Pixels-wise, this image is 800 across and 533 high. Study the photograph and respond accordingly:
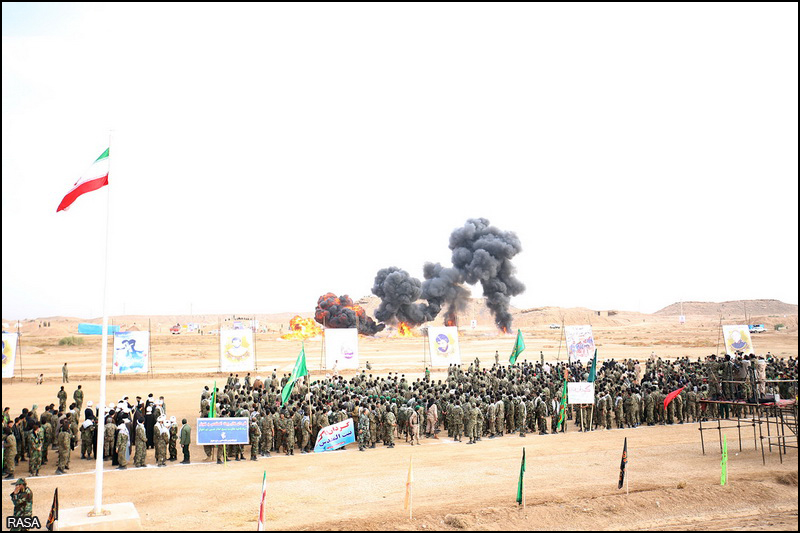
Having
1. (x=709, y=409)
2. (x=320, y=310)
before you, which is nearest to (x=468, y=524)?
(x=709, y=409)

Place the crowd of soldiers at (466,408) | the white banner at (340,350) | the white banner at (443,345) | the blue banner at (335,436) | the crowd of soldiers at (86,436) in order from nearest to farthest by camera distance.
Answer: the crowd of soldiers at (86,436)
the crowd of soldiers at (466,408)
the blue banner at (335,436)
the white banner at (340,350)
the white banner at (443,345)

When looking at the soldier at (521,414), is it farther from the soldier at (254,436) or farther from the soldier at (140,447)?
the soldier at (140,447)

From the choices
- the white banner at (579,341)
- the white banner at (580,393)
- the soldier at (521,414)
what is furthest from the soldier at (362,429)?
the white banner at (579,341)

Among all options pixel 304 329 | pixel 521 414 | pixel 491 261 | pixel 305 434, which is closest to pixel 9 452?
pixel 305 434

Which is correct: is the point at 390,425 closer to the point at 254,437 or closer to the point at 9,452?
the point at 254,437

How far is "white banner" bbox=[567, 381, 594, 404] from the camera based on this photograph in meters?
20.3

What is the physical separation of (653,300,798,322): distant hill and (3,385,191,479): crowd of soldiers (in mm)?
158123

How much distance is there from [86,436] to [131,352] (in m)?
8.19

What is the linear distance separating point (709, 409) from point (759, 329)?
62304 mm

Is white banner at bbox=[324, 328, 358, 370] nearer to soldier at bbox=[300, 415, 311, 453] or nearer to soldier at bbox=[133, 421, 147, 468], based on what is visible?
soldier at bbox=[300, 415, 311, 453]

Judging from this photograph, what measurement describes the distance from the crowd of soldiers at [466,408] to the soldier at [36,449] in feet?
13.3

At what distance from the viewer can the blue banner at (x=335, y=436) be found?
1819 cm

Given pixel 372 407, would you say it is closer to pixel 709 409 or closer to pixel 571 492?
pixel 571 492

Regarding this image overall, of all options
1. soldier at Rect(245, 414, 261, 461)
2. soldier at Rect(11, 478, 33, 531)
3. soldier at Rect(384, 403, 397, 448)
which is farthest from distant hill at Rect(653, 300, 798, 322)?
soldier at Rect(11, 478, 33, 531)
